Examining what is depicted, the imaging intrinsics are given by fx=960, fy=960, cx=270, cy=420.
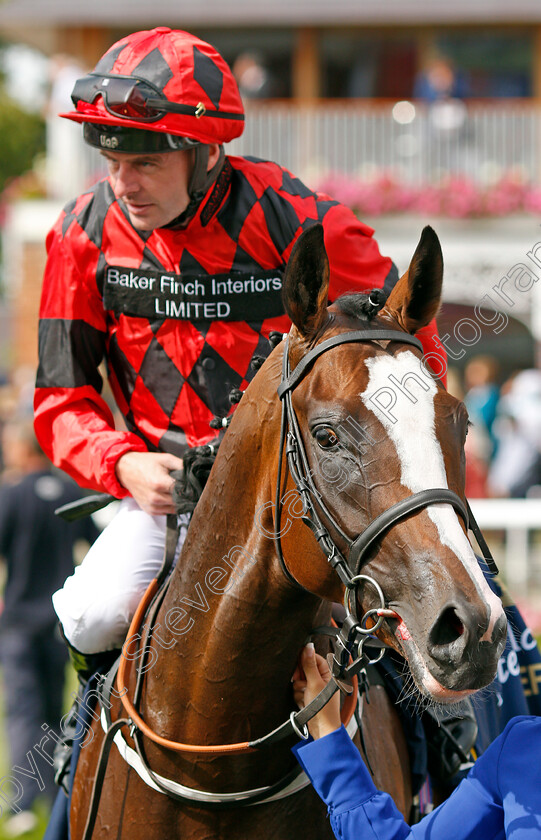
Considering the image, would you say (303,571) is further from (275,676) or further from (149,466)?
(149,466)

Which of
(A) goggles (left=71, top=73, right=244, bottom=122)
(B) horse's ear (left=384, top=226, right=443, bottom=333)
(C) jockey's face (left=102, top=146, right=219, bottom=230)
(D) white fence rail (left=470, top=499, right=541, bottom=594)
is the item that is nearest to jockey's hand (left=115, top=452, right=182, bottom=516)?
(C) jockey's face (left=102, top=146, right=219, bottom=230)

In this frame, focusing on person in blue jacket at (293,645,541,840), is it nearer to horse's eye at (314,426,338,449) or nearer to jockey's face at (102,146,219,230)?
horse's eye at (314,426,338,449)

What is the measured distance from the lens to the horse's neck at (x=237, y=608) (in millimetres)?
2064

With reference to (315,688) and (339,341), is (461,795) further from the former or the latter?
(339,341)

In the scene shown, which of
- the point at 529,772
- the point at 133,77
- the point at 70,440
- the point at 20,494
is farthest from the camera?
A: the point at 20,494

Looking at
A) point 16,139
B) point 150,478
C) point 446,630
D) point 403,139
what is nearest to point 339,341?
point 446,630

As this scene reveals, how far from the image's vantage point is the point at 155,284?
2.59 meters

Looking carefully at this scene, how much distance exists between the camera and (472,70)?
16188 millimetres

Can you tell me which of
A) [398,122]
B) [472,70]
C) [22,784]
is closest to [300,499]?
[22,784]

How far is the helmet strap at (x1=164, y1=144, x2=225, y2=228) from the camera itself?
8.28 ft

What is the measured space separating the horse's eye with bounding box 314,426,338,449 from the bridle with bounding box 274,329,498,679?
0.19ft

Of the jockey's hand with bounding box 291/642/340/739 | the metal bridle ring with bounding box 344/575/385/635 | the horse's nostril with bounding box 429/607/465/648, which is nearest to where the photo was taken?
the horse's nostril with bounding box 429/607/465/648

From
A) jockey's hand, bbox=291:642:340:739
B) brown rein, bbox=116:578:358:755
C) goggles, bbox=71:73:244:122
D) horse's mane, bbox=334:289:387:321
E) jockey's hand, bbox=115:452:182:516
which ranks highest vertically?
goggles, bbox=71:73:244:122

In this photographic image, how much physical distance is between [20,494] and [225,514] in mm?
3795
